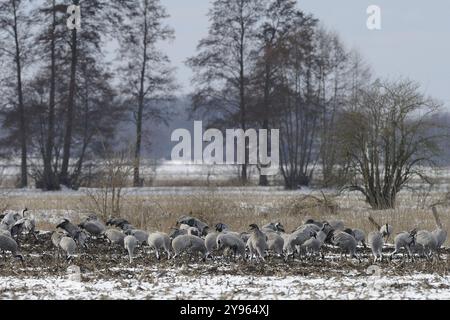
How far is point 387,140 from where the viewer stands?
29.3m

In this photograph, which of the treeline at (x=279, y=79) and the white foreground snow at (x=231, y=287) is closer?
the white foreground snow at (x=231, y=287)

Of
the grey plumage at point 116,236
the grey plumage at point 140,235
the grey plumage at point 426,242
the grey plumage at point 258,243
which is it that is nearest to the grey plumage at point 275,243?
the grey plumage at point 258,243

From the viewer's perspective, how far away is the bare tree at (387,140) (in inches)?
1131

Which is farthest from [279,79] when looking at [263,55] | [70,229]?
[70,229]

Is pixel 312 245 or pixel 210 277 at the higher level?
pixel 312 245

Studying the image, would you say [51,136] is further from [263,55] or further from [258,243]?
[258,243]

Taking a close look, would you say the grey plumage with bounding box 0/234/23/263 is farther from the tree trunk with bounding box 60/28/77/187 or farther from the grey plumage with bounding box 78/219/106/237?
the tree trunk with bounding box 60/28/77/187

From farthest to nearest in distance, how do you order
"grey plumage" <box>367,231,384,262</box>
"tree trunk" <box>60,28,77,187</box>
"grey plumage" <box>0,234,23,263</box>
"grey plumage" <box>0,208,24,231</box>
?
"tree trunk" <box>60,28,77,187</box>
"grey plumage" <box>0,208,24,231</box>
"grey plumage" <box>367,231,384,262</box>
"grey plumage" <box>0,234,23,263</box>

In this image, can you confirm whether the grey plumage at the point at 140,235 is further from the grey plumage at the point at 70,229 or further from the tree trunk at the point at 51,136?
the tree trunk at the point at 51,136

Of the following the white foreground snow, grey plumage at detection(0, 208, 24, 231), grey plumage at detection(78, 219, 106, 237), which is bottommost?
the white foreground snow

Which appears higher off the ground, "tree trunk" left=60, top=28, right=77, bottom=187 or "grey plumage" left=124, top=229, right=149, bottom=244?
"tree trunk" left=60, top=28, right=77, bottom=187

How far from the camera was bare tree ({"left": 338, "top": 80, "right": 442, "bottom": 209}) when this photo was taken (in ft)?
94.2

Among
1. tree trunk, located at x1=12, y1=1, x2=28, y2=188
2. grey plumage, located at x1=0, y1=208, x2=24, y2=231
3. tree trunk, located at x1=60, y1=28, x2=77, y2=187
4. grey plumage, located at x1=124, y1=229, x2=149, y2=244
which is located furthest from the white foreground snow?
tree trunk, located at x1=12, y1=1, x2=28, y2=188
